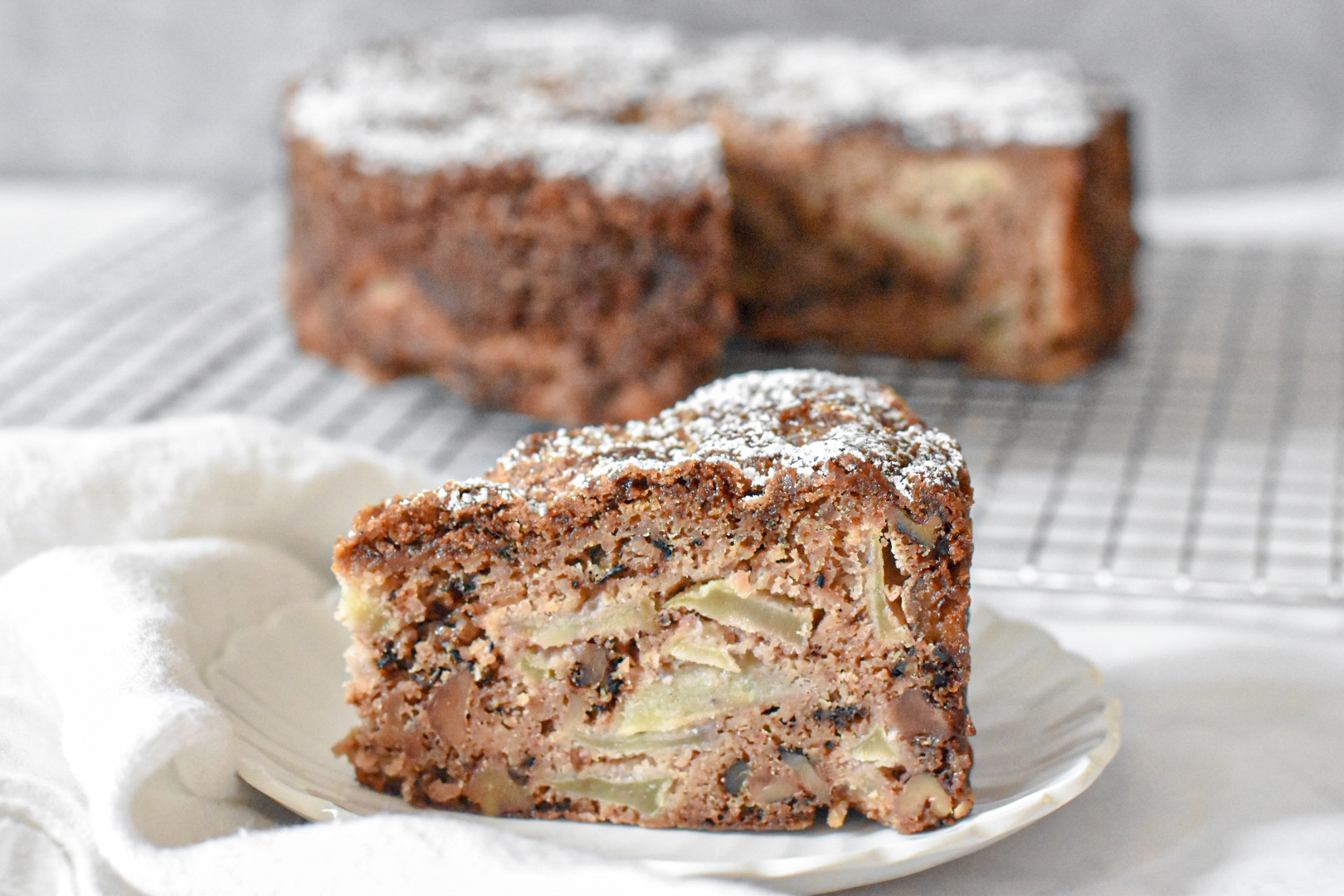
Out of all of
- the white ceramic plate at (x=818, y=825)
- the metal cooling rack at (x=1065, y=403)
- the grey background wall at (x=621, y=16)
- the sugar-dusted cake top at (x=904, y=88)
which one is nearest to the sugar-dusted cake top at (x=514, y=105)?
the sugar-dusted cake top at (x=904, y=88)

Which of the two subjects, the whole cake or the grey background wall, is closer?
the whole cake

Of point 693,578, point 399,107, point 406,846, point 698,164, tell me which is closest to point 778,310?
point 698,164

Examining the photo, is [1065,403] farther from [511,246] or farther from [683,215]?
[511,246]

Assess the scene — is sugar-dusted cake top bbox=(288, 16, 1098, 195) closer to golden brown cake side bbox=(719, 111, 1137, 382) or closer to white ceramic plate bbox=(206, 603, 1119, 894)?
golden brown cake side bbox=(719, 111, 1137, 382)

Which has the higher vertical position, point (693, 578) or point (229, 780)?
point (693, 578)

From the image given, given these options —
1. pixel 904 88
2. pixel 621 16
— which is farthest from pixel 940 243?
pixel 621 16

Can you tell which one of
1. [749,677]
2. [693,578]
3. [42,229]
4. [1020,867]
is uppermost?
[693,578]

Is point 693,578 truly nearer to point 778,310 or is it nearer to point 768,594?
point 768,594

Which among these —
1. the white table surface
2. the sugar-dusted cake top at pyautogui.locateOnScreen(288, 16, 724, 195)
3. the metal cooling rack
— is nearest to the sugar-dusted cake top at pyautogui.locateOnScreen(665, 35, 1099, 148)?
the sugar-dusted cake top at pyautogui.locateOnScreen(288, 16, 724, 195)
